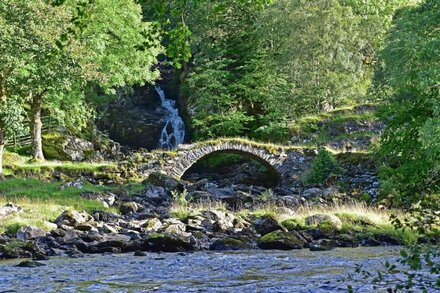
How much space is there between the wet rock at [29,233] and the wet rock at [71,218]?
1.17 meters

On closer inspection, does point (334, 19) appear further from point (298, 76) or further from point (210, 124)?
point (210, 124)

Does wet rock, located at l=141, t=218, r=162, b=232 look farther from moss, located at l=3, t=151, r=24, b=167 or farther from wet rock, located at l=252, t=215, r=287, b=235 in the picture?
moss, located at l=3, t=151, r=24, b=167

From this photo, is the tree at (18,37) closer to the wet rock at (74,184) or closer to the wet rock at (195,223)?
the wet rock at (74,184)

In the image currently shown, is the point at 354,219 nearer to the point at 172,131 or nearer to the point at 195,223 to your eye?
the point at 195,223

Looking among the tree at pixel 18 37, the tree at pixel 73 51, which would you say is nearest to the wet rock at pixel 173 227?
the tree at pixel 73 51

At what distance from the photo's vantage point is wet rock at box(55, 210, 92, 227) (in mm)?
20188

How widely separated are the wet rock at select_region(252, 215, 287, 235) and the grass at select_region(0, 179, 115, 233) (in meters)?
6.09

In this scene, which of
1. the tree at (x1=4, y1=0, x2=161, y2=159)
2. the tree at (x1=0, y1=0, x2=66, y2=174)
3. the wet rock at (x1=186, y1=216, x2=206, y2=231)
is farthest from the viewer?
the tree at (x1=4, y1=0, x2=161, y2=159)

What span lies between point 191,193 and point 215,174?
→ 41.5 feet

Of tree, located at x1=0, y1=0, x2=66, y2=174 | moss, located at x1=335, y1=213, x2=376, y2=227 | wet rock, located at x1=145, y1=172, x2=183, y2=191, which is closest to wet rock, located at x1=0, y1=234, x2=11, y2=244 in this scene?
moss, located at x1=335, y1=213, x2=376, y2=227

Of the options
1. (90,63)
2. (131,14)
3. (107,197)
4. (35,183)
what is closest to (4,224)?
(107,197)

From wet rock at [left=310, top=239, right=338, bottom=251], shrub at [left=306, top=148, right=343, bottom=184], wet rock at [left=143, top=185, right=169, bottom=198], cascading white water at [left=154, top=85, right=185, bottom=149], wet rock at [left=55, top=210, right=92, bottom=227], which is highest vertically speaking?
cascading white water at [left=154, top=85, right=185, bottom=149]

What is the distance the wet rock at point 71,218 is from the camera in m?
20.2

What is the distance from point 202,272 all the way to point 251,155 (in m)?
23.0
